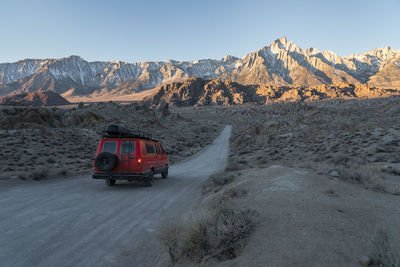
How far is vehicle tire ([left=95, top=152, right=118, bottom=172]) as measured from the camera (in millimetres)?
9781

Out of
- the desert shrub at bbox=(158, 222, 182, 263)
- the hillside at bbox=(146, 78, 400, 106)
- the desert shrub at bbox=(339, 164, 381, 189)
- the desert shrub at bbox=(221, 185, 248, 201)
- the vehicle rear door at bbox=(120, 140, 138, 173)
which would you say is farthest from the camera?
the hillside at bbox=(146, 78, 400, 106)

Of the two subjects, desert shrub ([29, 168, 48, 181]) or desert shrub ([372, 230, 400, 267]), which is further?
desert shrub ([29, 168, 48, 181])

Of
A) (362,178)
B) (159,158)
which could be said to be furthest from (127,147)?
(362,178)

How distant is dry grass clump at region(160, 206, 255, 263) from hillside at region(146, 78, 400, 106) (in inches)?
6387

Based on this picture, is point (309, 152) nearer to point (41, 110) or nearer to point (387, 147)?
point (387, 147)

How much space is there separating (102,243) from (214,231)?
2.41 metres

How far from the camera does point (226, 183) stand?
10.1 meters

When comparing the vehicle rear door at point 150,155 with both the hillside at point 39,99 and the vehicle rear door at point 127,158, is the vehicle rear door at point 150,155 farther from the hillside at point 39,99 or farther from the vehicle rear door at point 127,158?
the hillside at point 39,99

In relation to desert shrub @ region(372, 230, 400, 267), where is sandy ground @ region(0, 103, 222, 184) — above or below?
below

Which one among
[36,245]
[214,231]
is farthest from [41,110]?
[214,231]

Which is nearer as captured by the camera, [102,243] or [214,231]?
[214,231]

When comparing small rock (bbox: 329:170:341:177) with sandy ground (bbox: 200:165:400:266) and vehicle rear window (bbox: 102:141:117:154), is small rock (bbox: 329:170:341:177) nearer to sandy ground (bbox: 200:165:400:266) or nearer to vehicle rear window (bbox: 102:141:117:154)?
sandy ground (bbox: 200:165:400:266)

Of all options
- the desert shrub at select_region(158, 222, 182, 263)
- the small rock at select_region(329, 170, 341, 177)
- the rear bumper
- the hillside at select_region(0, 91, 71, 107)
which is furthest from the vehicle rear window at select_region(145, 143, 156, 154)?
the hillside at select_region(0, 91, 71, 107)

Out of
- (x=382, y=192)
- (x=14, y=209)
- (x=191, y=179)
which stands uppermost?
(x=382, y=192)
